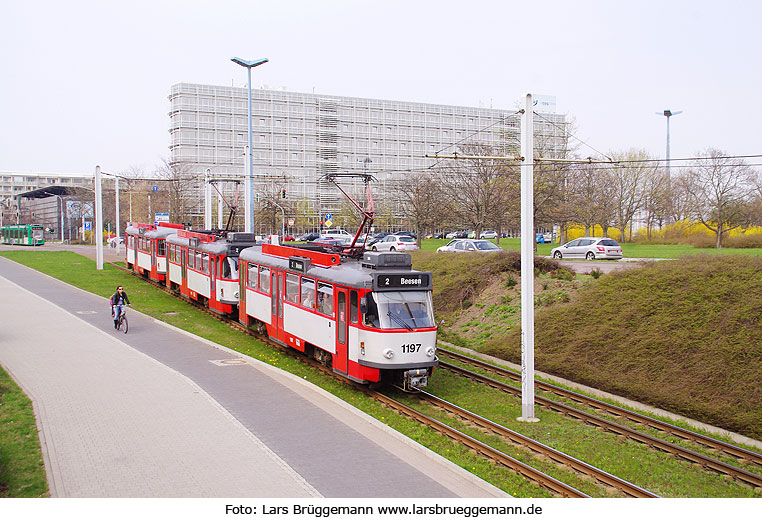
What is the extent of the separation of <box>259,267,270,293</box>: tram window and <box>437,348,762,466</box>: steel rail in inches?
279

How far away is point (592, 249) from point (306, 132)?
60271 millimetres

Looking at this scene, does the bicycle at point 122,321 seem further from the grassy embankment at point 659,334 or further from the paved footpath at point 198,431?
the grassy embankment at point 659,334

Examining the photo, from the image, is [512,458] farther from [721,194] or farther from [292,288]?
[721,194]

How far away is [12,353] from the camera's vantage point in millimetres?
18234

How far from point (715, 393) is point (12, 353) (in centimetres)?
1827

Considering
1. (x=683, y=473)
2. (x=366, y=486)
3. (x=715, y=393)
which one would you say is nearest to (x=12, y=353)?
(x=366, y=486)

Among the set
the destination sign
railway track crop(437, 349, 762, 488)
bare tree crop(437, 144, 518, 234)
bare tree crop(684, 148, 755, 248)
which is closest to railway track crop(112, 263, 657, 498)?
railway track crop(437, 349, 762, 488)

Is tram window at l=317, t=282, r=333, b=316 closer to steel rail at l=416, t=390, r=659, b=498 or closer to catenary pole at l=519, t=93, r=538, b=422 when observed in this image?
steel rail at l=416, t=390, r=659, b=498

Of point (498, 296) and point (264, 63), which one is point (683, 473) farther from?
point (264, 63)

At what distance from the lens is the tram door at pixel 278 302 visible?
19.5m

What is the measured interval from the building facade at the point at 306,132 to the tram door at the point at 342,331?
217ft

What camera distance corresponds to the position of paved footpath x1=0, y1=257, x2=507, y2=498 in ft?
31.3

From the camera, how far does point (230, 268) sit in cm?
2473

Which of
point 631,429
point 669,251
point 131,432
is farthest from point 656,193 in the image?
point 131,432
